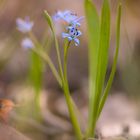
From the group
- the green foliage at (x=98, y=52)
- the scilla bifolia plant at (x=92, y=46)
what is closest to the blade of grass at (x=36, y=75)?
the scilla bifolia plant at (x=92, y=46)

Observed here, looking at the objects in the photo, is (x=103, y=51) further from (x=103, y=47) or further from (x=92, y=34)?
(x=92, y=34)

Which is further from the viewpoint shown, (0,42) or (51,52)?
(51,52)

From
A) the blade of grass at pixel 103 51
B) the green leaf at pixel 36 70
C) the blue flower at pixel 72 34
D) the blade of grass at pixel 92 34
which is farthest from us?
the green leaf at pixel 36 70

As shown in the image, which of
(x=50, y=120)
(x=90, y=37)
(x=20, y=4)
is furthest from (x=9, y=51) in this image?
(x=20, y=4)

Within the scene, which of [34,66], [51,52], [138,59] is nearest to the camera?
[34,66]

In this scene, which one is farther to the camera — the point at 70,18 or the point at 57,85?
the point at 57,85

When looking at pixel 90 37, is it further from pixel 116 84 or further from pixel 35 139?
pixel 116 84

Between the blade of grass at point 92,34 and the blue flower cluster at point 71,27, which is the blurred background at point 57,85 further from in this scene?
the blue flower cluster at point 71,27

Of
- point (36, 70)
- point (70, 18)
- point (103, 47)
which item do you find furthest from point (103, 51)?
point (36, 70)
